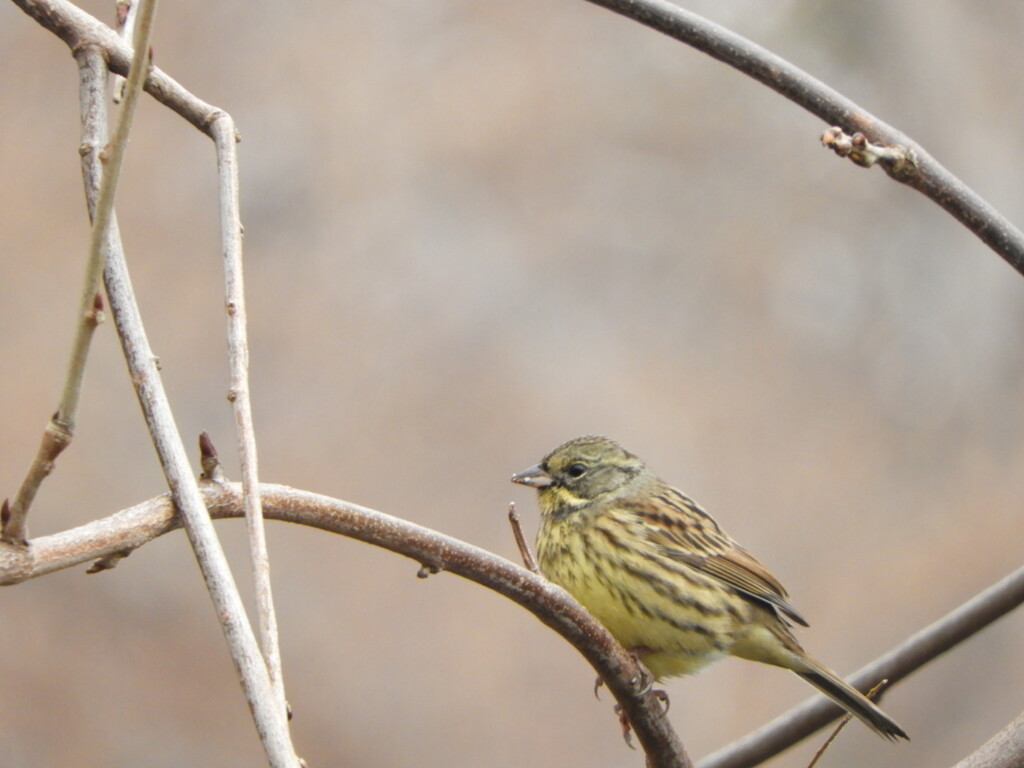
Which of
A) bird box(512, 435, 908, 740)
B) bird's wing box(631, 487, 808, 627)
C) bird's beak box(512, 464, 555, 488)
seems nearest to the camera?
bird box(512, 435, 908, 740)

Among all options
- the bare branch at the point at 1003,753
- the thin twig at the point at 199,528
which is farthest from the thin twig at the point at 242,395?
the bare branch at the point at 1003,753

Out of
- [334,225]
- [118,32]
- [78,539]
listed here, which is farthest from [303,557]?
[78,539]

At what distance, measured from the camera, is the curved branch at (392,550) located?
56.9 inches

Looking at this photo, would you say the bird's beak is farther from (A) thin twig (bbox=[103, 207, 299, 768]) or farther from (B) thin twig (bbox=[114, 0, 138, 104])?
(A) thin twig (bbox=[103, 207, 299, 768])

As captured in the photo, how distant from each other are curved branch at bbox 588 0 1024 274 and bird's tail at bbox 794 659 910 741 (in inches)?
42.9

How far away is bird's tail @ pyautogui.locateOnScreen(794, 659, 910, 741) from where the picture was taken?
3018 millimetres

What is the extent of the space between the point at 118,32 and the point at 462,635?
4081 millimetres

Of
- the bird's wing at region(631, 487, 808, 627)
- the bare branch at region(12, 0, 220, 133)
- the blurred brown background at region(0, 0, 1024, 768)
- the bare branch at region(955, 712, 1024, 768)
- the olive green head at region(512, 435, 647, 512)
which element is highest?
the blurred brown background at region(0, 0, 1024, 768)

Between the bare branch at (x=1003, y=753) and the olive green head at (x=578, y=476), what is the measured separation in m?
1.70

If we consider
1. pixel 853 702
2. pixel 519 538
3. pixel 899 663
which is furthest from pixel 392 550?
pixel 853 702

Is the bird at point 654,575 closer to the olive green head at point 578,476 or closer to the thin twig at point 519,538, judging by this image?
the olive green head at point 578,476

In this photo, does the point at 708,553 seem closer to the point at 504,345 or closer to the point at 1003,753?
the point at 1003,753

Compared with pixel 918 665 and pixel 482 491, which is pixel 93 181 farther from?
pixel 482 491

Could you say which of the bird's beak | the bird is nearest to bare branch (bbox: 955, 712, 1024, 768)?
the bird
